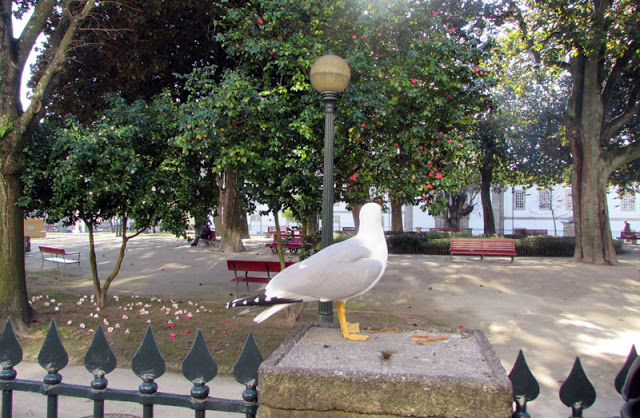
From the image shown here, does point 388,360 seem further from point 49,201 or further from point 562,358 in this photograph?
point 49,201

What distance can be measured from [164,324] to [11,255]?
244 cm

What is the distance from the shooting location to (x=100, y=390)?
77.6 inches

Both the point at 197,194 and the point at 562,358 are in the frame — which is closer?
the point at 562,358

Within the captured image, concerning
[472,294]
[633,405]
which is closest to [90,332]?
[633,405]

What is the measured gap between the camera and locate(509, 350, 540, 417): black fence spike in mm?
1660

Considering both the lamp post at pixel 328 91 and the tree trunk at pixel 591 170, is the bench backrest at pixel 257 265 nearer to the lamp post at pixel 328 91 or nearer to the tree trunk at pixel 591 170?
the lamp post at pixel 328 91

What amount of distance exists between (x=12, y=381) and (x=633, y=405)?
254cm

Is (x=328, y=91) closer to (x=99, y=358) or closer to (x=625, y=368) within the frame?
(x=99, y=358)

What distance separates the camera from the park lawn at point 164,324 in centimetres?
574

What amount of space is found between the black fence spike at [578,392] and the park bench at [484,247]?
15100 millimetres

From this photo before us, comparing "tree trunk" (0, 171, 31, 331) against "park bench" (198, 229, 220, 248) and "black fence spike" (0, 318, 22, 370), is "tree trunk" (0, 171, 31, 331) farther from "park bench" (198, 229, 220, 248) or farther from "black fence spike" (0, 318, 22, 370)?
"park bench" (198, 229, 220, 248)

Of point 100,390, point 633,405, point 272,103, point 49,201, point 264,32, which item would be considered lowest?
point 100,390

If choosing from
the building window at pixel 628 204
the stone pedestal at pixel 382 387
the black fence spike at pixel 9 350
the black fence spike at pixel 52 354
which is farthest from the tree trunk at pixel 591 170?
the building window at pixel 628 204

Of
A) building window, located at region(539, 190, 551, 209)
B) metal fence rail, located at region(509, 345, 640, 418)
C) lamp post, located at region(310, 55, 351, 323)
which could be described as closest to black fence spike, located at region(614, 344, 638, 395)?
metal fence rail, located at region(509, 345, 640, 418)
